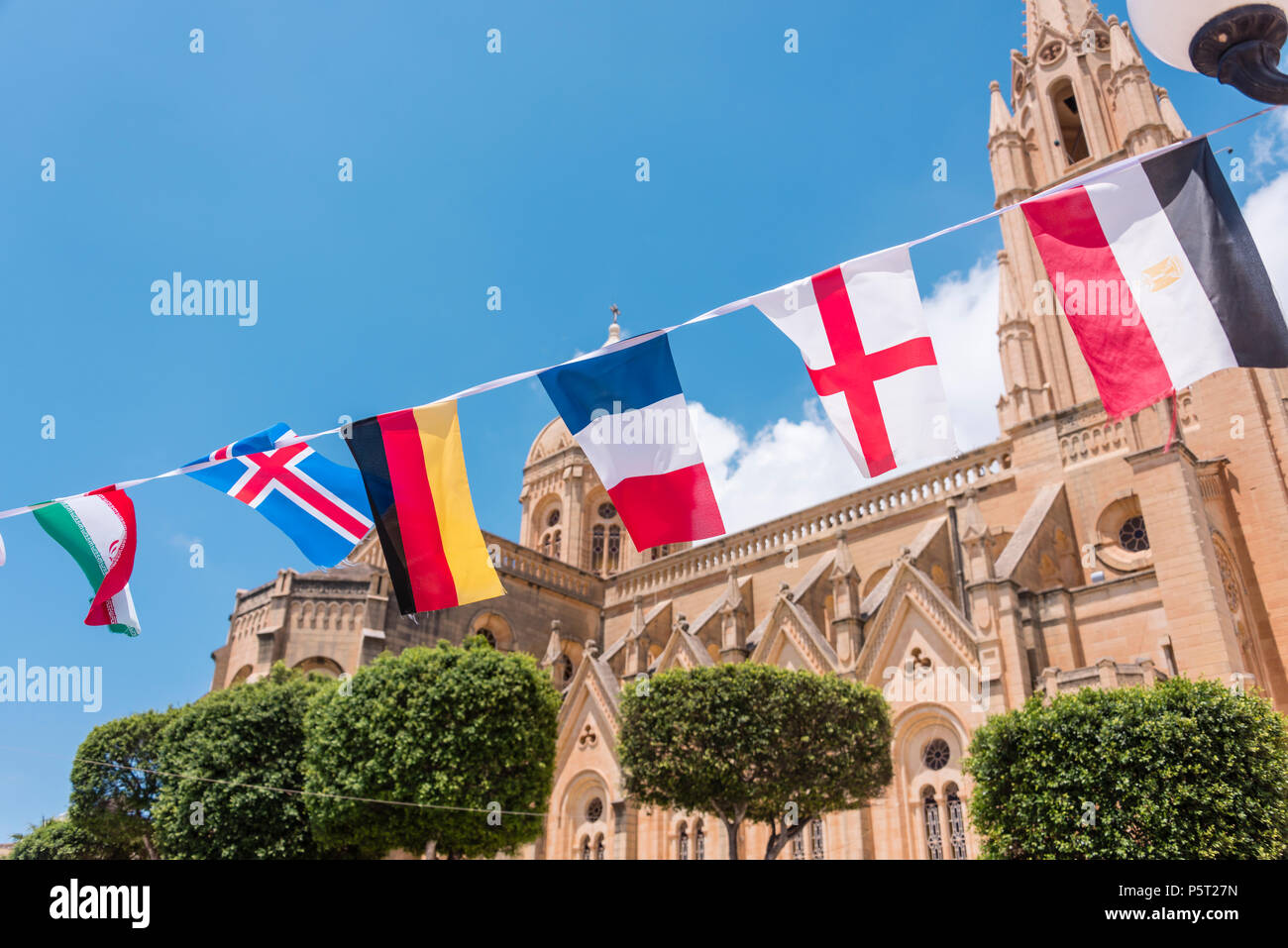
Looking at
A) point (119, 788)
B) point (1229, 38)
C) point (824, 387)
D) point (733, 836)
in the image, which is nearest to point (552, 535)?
point (119, 788)

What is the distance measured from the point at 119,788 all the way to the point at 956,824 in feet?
95.0

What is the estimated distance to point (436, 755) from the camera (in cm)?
2441

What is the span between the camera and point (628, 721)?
82.6 feet

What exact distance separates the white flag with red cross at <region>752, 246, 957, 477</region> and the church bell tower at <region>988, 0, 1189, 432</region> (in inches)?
978

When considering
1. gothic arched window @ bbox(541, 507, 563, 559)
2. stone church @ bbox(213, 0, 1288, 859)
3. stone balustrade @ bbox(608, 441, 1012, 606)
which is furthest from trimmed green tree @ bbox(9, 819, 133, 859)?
gothic arched window @ bbox(541, 507, 563, 559)

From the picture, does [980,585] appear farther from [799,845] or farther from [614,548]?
[614,548]

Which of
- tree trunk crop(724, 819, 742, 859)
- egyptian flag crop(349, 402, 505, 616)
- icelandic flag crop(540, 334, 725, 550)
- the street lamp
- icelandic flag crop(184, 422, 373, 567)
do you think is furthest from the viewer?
tree trunk crop(724, 819, 742, 859)

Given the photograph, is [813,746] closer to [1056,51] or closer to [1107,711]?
[1107,711]

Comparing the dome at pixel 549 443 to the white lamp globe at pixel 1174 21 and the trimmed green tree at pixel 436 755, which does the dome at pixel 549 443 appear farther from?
the white lamp globe at pixel 1174 21

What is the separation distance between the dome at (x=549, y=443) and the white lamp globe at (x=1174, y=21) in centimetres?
5152

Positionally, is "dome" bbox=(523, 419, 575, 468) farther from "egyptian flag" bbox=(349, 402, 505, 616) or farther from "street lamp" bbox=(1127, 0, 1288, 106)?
"street lamp" bbox=(1127, 0, 1288, 106)

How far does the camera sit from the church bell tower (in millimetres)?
35875
